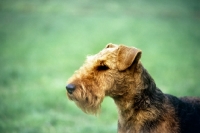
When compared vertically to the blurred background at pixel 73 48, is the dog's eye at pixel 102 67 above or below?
below

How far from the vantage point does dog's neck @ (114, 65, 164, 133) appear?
4.84m

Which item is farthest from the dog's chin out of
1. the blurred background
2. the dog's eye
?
the blurred background

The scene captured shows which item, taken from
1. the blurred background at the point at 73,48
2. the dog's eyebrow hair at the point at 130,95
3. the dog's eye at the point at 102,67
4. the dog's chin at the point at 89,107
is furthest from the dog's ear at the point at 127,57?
the blurred background at the point at 73,48

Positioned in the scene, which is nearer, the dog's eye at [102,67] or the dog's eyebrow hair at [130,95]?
the dog's eyebrow hair at [130,95]

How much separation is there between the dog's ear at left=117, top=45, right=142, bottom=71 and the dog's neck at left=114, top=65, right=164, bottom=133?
8.9 inches

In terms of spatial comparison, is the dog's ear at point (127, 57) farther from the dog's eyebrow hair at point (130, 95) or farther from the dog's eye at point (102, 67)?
the dog's eye at point (102, 67)

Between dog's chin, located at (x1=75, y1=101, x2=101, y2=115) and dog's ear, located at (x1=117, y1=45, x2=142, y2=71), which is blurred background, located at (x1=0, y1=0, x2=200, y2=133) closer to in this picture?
dog's chin, located at (x1=75, y1=101, x2=101, y2=115)

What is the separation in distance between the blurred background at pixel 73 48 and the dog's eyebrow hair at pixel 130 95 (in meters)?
2.78

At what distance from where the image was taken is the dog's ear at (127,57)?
4895mm

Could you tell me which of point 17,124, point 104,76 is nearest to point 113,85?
point 104,76

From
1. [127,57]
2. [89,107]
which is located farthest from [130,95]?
[89,107]

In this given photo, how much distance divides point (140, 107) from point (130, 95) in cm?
23

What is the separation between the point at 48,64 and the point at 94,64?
10374 millimetres

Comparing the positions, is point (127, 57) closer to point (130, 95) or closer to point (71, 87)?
point (130, 95)
